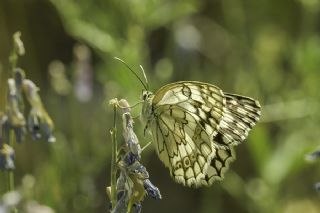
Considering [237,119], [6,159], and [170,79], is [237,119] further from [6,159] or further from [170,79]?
[170,79]

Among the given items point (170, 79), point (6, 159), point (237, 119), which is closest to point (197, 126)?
point (237, 119)

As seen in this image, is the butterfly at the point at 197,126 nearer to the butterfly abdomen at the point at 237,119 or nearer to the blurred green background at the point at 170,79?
the butterfly abdomen at the point at 237,119

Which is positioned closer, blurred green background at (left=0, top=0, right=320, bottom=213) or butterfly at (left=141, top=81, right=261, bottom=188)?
butterfly at (left=141, top=81, right=261, bottom=188)

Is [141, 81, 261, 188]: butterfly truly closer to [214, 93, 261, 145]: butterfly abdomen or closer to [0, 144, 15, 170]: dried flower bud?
[214, 93, 261, 145]: butterfly abdomen

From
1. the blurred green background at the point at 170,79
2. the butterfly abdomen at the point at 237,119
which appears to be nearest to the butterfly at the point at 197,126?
the butterfly abdomen at the point at 237,119

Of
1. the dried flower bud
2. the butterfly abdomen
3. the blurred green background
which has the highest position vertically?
the blurred green background

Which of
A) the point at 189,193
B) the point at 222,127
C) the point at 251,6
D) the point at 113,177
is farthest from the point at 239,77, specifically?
the point at 113,177

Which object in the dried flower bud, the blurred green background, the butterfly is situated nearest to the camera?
the dried flower bud

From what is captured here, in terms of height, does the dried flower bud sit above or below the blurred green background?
below

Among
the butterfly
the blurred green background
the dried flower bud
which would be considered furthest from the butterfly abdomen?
the blurred green background
